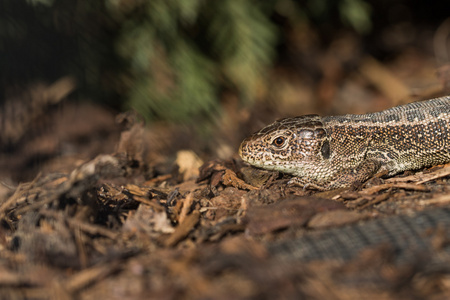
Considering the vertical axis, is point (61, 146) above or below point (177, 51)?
below

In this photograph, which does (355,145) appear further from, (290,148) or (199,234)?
(199,234)

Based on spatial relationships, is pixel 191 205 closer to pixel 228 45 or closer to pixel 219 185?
pixel 219 185

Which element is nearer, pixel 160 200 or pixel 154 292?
pixel 154 292

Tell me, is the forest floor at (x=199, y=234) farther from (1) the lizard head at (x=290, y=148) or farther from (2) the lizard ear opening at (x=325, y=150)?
(2) the lizard ear opening at (x=325, y=150)

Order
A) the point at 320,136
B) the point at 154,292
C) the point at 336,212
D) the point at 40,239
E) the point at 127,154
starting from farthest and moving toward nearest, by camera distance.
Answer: the point at 127,154 → the point at 320,136 → the point at 336,212 → the point at 40,239 → the point at 154,292

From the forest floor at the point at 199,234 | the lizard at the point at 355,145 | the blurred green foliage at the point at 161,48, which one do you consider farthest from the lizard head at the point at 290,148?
the blurred green foliage at the point at 161,48

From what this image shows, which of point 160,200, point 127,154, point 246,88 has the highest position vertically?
point 246,88

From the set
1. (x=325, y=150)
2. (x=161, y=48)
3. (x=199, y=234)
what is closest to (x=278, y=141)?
(x=325, y=150)

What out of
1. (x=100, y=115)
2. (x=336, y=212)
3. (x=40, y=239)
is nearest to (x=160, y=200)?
(x=40, y=239)
